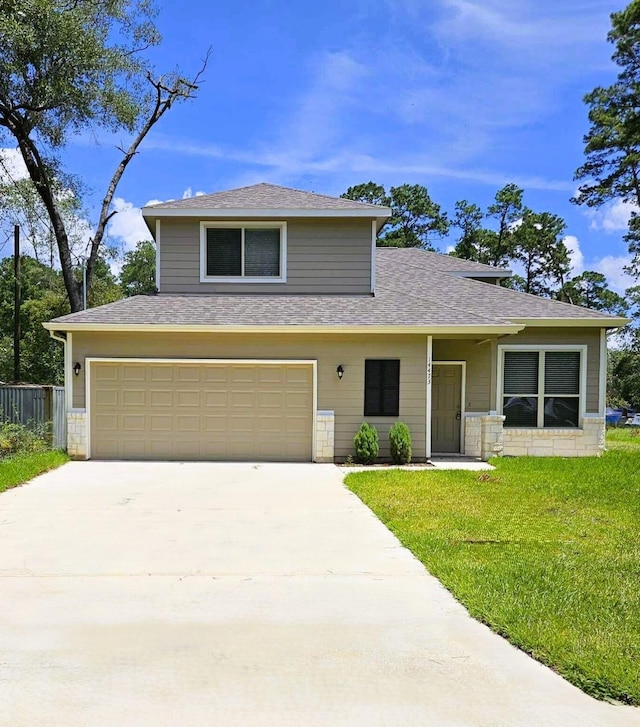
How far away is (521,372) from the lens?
1205 cm

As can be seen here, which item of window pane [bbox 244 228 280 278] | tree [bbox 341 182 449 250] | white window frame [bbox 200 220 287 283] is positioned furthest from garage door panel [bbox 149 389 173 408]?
tree [bbox 341 182 449 250]

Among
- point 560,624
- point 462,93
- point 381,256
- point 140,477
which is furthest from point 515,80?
point 560,624

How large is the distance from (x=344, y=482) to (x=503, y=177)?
2902 centimetres

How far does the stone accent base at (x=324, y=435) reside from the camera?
10.9m

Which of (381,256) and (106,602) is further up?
(381,256)

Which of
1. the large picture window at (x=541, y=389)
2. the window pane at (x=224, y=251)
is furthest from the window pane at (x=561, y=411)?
the window pane at (x=224, y=251)

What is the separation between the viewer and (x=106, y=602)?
13.1 ft

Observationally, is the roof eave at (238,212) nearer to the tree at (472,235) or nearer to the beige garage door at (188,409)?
the beige garage door at (188,409)

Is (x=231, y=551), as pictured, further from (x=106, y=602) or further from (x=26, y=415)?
(x=26, y=415)

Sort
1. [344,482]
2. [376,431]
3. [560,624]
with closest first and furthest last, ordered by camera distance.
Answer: [560,624]
[344,482]
[376,431]

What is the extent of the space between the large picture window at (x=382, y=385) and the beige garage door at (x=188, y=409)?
3.83 ft

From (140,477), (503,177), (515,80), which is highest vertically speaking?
(503,177)

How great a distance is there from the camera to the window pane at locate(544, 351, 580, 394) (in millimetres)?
12008

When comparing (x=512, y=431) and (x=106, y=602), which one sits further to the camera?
(x=512, y=431)
